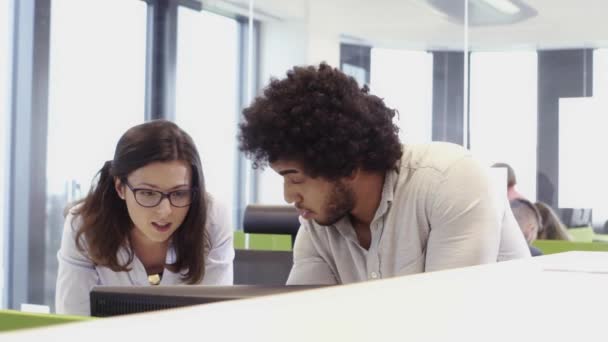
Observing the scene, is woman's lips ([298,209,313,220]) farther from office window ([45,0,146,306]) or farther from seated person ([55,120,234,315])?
office window ([45,0,146,306])

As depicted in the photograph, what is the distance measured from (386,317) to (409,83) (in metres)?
5.08

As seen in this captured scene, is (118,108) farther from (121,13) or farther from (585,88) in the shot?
(585,88)

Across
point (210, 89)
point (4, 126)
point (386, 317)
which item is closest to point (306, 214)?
Answer: point (386, 317)

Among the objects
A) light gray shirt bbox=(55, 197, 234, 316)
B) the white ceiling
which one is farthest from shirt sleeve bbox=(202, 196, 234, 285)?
the white ceiling

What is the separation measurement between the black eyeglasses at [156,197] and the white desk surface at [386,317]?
1.30 m

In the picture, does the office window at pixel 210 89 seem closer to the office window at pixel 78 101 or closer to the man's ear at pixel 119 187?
the office window at pixel 78 101

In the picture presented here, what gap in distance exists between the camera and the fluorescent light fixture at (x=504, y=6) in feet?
17.7

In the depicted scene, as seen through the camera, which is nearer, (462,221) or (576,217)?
(462,221)

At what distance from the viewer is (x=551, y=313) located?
77 cm

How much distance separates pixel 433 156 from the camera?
186cm

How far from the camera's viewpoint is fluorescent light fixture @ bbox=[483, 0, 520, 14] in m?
5.41

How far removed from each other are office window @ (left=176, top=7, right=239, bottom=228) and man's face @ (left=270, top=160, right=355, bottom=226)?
340 centimetres

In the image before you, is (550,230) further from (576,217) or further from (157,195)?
(157,195)

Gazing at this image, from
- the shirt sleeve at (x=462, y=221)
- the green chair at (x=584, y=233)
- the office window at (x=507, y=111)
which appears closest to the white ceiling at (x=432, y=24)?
the office window at (x=507, y=111)
